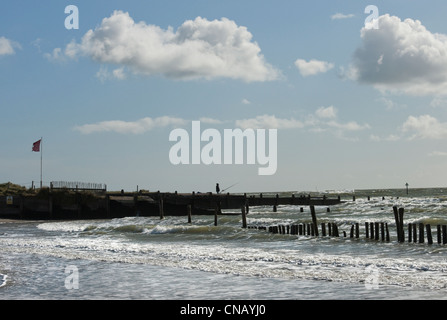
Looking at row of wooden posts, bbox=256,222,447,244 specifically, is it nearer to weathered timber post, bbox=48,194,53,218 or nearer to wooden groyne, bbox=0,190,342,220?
wooden groyne, bbox=0,190,342,220

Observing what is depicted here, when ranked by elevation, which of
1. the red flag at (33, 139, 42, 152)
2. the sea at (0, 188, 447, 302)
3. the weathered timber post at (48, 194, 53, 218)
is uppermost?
the red flag at (33, 139, 42, 152)

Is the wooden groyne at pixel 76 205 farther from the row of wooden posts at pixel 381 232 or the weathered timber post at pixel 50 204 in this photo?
the row of wooden posts at pixel 381 232

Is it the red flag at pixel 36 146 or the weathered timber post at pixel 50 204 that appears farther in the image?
the red flag at pixel 36 146

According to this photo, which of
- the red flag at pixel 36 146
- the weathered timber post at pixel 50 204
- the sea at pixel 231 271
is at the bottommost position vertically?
the sea at pixel 231 271

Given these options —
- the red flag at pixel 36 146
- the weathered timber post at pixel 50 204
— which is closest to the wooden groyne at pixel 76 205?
the weathered timber post at pixel 50 204

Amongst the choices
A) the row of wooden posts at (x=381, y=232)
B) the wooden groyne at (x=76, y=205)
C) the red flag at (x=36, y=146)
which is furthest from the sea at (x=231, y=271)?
the red flag at (x=36, y=146)

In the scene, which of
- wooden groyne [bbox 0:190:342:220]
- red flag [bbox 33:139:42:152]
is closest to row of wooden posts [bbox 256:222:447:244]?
wooden groyne [bbox 0:190:342:220]

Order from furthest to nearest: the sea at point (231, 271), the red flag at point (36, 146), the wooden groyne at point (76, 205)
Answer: the red flag at point (36, 146) < the wooden groyne at point (76, 205) < the sea at point (231, 271)

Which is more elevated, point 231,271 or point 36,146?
point 36,146

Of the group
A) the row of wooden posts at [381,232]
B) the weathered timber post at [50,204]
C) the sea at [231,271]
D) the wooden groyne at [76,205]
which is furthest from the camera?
the weathered timber post at [50,204]

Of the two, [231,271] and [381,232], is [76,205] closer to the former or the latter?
[381,232]

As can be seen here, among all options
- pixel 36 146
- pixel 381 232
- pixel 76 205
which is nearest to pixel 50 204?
pixel 76 205

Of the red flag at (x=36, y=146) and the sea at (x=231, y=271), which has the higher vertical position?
the red flag at (x=36, y=146)

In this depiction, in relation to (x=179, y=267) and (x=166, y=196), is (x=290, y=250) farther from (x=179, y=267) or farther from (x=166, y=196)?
(x=166, y=196)
